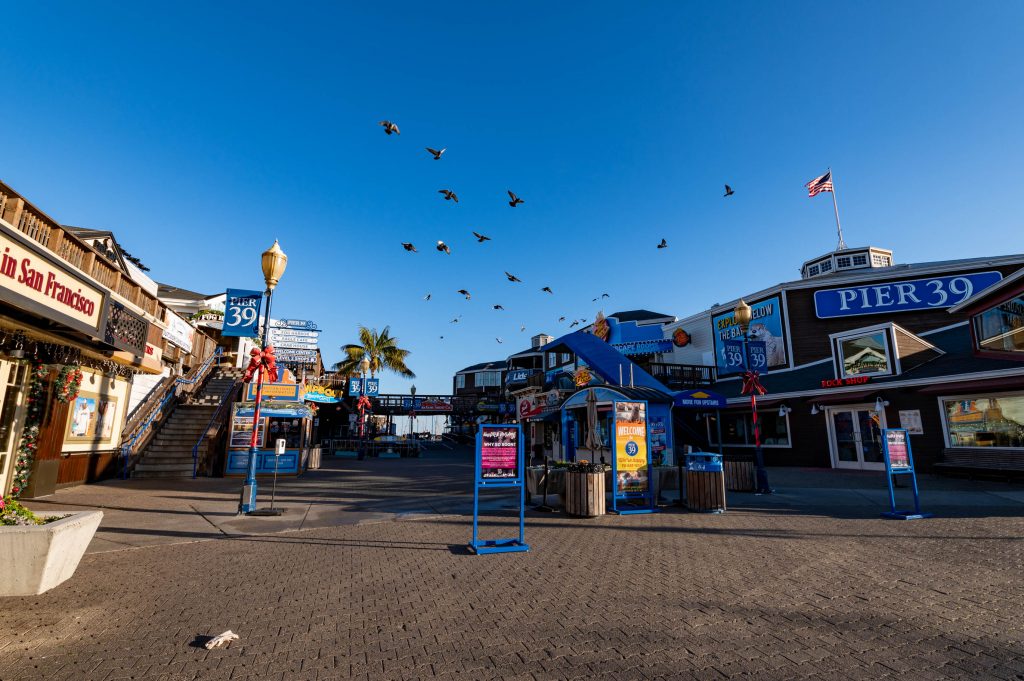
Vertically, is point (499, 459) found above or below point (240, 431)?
below

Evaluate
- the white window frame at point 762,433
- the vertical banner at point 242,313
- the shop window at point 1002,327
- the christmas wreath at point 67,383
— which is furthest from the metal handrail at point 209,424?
the shop window at point 1002,327

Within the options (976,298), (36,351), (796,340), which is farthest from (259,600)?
(796,340)

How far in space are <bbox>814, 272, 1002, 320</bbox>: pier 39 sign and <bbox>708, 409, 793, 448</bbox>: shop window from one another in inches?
222

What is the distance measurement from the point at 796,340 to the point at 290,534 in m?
24.6

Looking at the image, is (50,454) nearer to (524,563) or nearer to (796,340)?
(524,563)

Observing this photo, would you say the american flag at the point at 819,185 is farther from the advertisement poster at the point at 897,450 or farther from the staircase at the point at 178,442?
the staircase at the point at 178,442

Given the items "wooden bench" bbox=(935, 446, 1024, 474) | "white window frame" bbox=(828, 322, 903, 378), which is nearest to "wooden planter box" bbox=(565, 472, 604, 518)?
"wooden bench" bbox=(935, 446, 1024, 474)

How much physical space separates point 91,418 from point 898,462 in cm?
2096

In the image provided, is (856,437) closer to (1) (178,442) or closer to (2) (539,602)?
(2) (539,602)

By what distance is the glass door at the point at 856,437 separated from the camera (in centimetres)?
1916

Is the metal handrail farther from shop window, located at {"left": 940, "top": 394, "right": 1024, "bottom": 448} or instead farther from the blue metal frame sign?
shop window, located at {"left": 940, "top": 394, "right": 1024, "bottom": 448}

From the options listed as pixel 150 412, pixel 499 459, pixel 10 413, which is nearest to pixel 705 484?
pixel 499 459

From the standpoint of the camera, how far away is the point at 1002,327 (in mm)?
14438

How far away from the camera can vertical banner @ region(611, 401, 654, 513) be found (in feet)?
35.5
